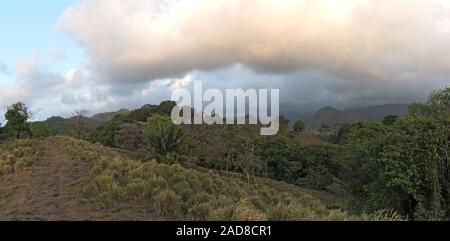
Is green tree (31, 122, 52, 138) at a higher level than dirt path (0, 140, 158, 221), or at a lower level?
higher

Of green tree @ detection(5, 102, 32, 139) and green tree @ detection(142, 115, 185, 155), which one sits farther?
green tree @ detection(5, 102, 32, 139)

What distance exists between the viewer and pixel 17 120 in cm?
4903

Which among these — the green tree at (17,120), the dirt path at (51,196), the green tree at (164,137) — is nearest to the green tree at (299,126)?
the green tree at (17,120)

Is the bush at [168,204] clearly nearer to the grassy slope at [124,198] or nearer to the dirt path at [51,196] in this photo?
the grassy slope at [124,198]

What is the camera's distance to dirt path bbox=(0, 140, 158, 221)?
36.4 feet

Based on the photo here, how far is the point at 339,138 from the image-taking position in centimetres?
10000

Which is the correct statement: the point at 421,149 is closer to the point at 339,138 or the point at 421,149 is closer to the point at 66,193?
the point at 66,193

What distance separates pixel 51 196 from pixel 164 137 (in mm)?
17835

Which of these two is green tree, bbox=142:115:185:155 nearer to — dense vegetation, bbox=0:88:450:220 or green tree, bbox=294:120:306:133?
dense vegetation, bbox=0:88:450:220

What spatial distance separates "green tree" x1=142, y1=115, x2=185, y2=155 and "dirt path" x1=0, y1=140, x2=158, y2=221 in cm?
956

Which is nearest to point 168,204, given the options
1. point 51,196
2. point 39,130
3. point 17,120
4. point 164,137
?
point 51,196

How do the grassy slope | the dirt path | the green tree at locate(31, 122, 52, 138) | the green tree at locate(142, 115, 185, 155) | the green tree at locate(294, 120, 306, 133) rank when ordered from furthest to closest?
the green tree at locate(294, 120, 306, 133)
the green tree at locate(31, 122, 52, 138)
the green tree at locate(142, 115, 185, 155)
the dirt path
the grassy slope

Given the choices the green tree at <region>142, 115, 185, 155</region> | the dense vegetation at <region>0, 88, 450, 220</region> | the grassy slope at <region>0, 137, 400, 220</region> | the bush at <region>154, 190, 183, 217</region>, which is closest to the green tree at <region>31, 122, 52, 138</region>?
the dense vegetation at <region>0, 88, 450, 220</region>
